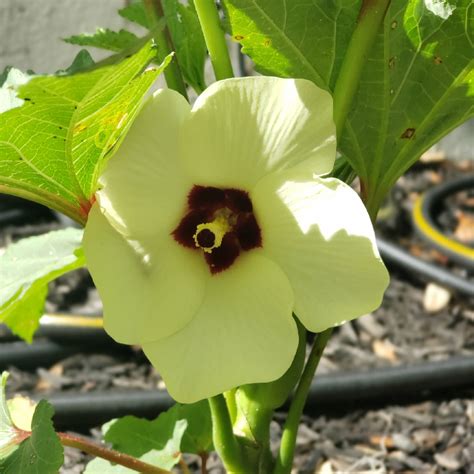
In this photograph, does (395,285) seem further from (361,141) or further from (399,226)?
(361,141)

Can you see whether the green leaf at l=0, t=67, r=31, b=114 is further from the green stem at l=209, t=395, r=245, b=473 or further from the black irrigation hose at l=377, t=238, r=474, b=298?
the black irrigation hose at l=377, t=238, r=474, b=298

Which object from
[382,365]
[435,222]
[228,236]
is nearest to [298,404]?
[228,236]

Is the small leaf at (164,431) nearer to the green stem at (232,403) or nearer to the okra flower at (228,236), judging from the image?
the green stem at (232,403)

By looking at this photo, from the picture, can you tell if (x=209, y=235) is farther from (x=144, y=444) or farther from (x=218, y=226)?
(x=144, y=444)

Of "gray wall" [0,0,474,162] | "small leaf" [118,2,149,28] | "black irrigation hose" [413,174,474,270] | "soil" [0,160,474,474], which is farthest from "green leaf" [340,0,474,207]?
"gray wall" [0,0,474,162]

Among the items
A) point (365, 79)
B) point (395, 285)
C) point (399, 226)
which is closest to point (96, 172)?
point (365, 79)

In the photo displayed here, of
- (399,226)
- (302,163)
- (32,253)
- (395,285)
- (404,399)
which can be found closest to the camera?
(302,163)
